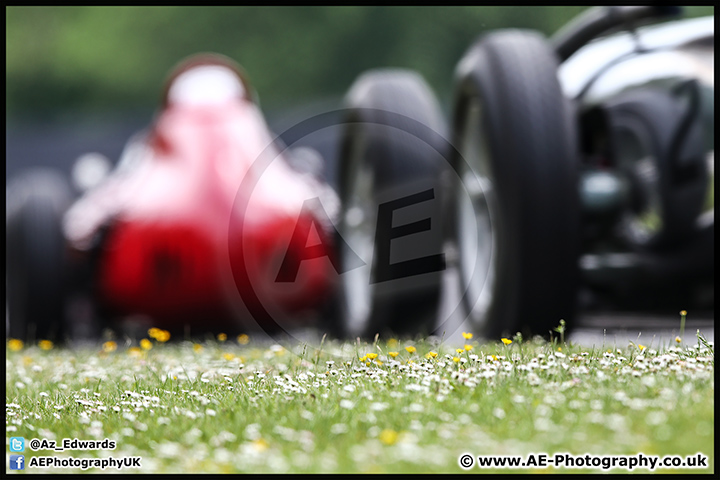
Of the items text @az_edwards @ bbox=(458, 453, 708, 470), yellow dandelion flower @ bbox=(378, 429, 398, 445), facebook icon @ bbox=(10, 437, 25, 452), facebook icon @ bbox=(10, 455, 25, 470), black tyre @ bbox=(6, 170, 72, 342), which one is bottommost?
facebook icon @ bbox=(10, 455, 25, 470)

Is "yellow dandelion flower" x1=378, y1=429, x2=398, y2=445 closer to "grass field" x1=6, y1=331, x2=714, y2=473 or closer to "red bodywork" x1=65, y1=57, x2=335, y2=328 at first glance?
"grass field" x1=6, y1=331, x2=714, y2=473

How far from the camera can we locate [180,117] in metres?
7.91

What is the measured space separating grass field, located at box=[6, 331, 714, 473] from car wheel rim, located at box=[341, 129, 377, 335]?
216 centimetres

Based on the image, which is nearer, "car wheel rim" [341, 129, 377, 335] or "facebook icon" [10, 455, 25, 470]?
"facebook icon" [10, 455, 25, 470]

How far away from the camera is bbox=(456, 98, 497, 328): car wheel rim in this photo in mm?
4508

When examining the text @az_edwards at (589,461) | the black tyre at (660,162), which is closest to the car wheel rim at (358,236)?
the black tyre at (660,162)

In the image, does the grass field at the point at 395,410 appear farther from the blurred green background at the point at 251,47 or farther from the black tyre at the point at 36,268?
the blurred green background at the point at 251,47

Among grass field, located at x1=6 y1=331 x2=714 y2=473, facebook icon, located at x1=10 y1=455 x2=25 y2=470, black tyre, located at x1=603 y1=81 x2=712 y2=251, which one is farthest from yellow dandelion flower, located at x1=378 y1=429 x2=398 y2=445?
black tyre, located at x1=603 y1=81 x2=712 y2=251

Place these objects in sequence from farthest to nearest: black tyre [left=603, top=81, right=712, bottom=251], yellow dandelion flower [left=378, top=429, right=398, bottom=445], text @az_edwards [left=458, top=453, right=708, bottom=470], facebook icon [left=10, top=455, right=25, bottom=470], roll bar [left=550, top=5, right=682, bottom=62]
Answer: roll bar [left=550, top=5, right=682, bottom=62], black tyre [left=603, top=81, right=712, bottom=251], facebook icon [left=10, top=455, right=25, bottom=470], yellow dandelion flower [left=378, top=429, right=398, bottom=445], text @az_edwards [left=458, top=453, right=708, bottom=470]

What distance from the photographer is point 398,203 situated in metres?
5.81

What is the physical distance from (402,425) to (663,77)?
2563 millimetres

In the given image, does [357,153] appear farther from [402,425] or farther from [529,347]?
[402,425]

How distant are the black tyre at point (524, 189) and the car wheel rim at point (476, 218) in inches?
0.4

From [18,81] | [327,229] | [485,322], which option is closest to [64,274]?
[327,229]
